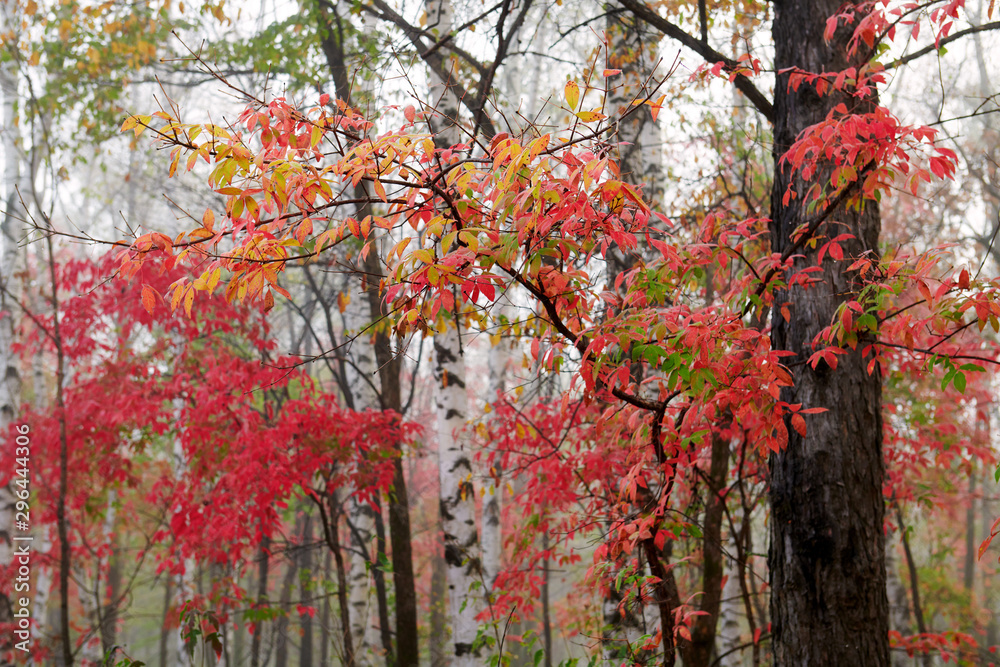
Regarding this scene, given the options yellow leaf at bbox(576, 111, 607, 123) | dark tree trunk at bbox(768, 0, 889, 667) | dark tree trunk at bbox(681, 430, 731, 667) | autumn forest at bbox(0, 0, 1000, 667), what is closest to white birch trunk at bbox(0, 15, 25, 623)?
autumn forest at bbox(0, 0, 1000, 667)

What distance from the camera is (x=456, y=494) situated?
4883 millimetres

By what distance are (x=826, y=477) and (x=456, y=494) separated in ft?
9.49

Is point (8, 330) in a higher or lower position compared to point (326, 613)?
higher

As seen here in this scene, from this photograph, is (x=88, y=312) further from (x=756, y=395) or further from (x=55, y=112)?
(x=756, y=395)

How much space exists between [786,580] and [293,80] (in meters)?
5.64

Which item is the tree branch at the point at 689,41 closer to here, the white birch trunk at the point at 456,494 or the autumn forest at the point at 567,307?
the autumn forest at the point at 567,307

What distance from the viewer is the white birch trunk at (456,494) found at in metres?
4.69

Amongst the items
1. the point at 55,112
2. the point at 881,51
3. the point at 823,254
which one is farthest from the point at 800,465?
the point at 55,112

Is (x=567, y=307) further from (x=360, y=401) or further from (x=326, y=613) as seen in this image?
(x=326, y=613)

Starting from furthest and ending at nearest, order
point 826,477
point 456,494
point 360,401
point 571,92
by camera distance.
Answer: point 360,401 < point 456,494 < point 826,477 < point 571,92

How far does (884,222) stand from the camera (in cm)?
1215

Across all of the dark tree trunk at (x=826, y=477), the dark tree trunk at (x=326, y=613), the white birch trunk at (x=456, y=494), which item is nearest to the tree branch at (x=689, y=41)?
the dark tree trunk at (x=826, y=477)

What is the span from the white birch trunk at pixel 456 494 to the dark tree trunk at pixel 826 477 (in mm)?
2516

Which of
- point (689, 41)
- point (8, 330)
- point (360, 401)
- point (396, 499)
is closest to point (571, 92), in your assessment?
point (689, 41)
